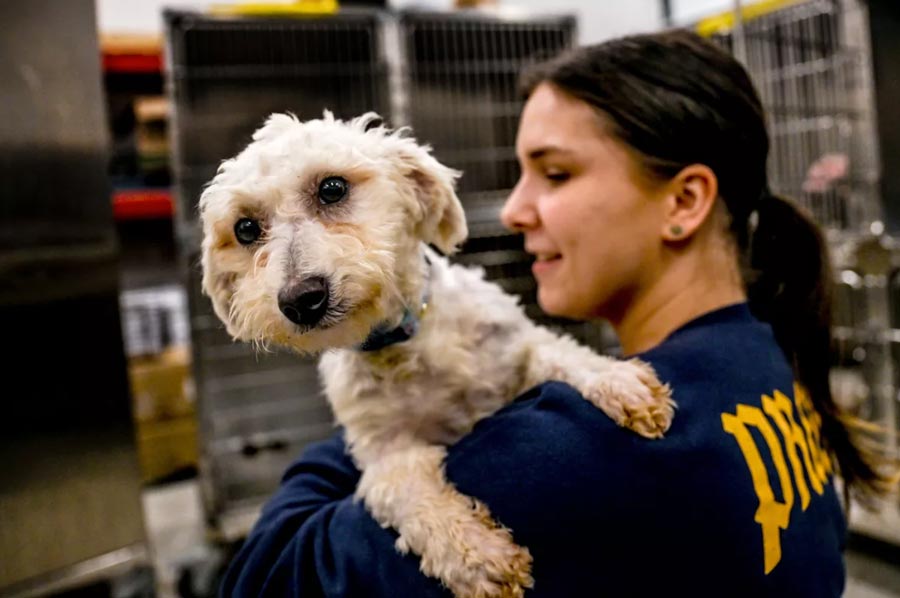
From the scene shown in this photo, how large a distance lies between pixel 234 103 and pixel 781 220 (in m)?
1.16

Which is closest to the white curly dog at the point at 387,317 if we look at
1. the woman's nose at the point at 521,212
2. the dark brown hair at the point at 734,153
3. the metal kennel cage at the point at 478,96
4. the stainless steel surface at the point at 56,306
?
the woman's nose at the point at 521,212

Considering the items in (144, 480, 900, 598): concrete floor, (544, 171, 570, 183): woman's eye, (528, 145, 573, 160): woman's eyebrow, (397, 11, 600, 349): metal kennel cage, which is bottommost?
(144, 480, 900, 598): concrete floor

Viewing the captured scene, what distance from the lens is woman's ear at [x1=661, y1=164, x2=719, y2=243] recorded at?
2.68 feet

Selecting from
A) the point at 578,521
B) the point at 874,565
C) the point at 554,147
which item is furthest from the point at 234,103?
the point at 874,565

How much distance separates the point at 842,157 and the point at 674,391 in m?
1.68

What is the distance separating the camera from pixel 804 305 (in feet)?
3.17

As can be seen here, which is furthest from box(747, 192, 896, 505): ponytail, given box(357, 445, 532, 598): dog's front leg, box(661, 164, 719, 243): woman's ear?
box(357, 445, 532, 598): dog's front leg

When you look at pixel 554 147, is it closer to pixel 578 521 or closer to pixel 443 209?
pixel 443 209

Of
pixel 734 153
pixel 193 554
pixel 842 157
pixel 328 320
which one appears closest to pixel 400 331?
pixel 328 320

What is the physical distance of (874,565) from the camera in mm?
1821

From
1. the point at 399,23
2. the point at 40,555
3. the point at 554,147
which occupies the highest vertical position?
the point at 399,23

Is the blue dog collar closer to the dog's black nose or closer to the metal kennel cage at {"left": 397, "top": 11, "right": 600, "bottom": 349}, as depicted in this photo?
the dog's black nose

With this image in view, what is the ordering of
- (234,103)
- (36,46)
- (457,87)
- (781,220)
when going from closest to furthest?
1. (781,220)
2. (36,46)
3. (234,103)
4. (457,87)

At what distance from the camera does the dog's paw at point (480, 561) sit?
607 mm
